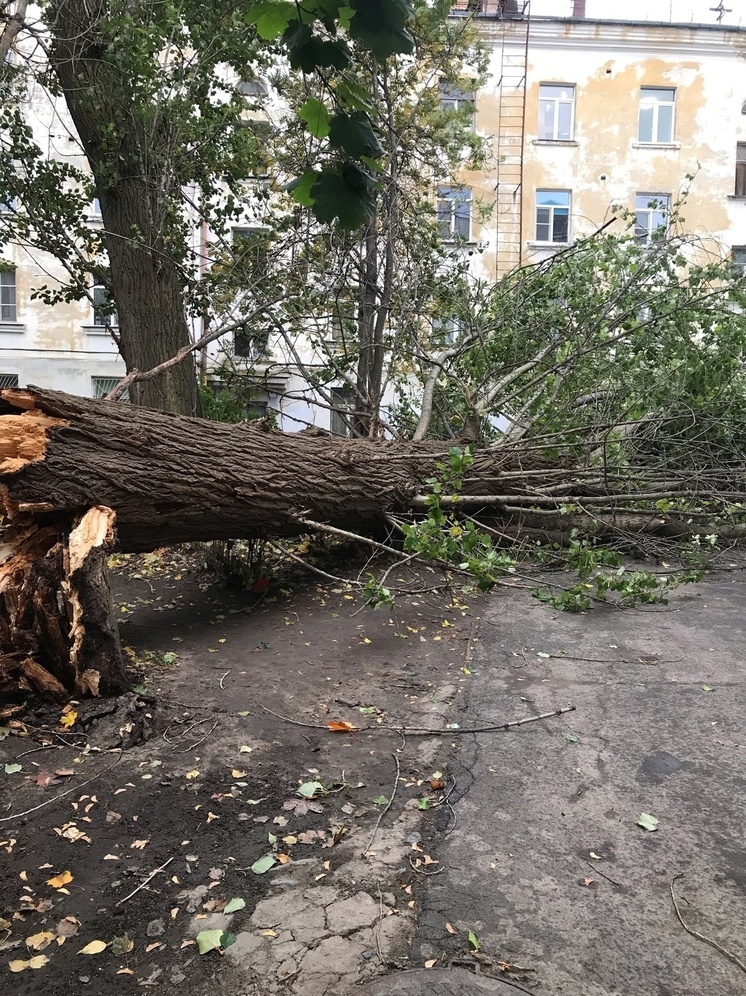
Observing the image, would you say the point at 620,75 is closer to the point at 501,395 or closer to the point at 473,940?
the point at 501,395

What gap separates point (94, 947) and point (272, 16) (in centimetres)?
231

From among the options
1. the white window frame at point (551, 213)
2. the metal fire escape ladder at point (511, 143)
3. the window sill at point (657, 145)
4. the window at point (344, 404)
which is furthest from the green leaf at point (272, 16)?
the window sill at point (657, 145)

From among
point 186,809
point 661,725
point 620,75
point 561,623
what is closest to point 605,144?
point 620,75

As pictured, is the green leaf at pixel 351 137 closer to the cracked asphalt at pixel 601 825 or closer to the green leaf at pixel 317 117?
the green leaf at pixel 317 117

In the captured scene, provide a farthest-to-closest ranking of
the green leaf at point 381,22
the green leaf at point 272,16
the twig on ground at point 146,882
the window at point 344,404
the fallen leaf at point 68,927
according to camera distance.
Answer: the window at point 344,404 < the twig on ground at point 146,882 < the fallen leaf at point 68,927 < the green leaf at point 272,16 < the green leaf at point 381,22

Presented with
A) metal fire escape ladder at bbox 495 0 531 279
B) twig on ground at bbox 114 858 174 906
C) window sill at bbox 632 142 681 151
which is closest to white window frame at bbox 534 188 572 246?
metal fire escape ladder at bbox 495 0 531 279

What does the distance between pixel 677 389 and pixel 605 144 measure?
14.6 m

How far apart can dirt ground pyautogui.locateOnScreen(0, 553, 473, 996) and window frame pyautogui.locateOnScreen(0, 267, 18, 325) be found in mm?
16844

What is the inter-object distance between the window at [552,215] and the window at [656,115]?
2672 millimetres

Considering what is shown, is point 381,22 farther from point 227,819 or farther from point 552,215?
point 552,215

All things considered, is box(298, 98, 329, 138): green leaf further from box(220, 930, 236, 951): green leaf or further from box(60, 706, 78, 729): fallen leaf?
box(60, 706, 78, 729): fallen leaf

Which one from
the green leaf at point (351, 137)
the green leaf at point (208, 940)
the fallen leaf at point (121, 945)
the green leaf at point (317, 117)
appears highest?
the green leaf at point (317, 117)

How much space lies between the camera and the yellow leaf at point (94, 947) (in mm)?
1795

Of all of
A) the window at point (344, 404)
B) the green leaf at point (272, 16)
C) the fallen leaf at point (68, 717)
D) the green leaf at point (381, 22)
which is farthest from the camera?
the window at point (344, 404)
